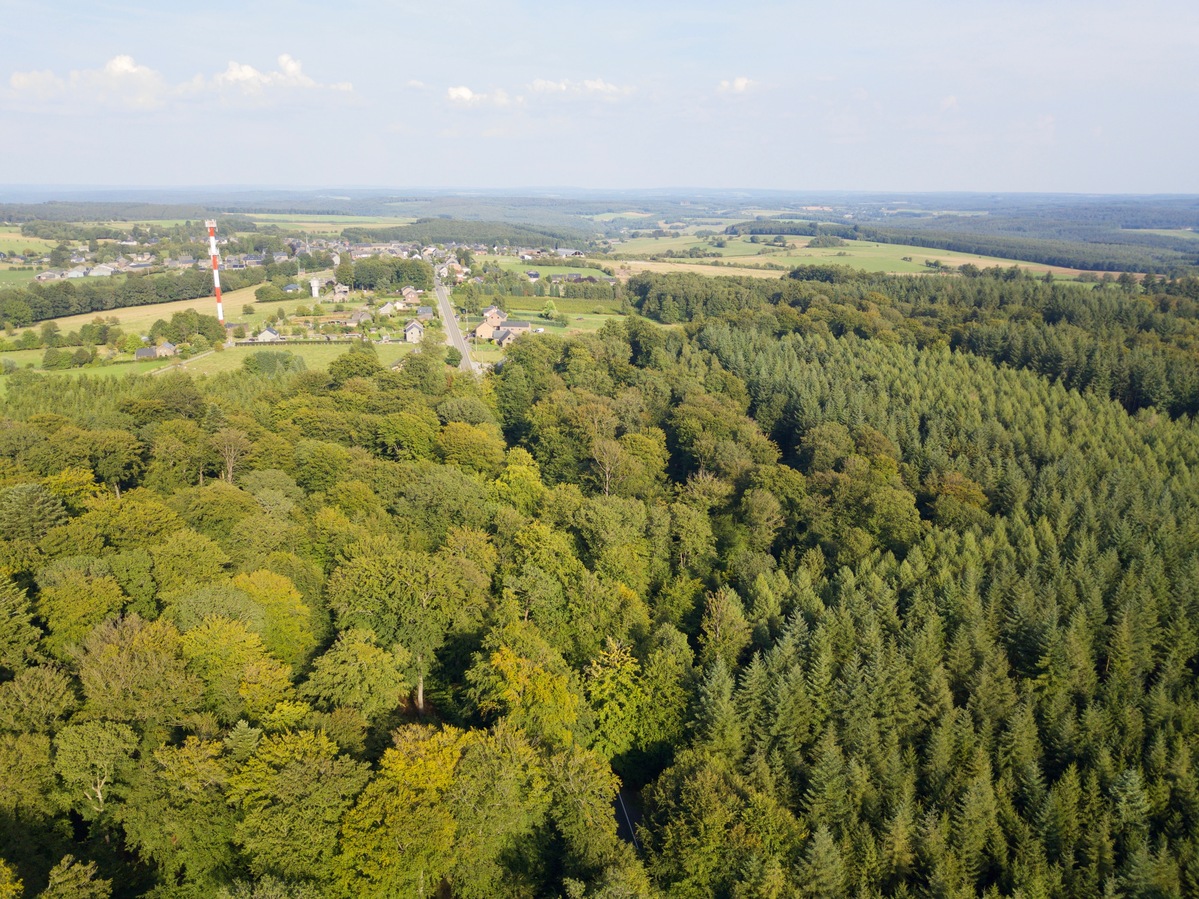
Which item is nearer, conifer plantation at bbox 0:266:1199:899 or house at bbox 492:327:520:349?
conifer plantation at bbox 0:266:1199:899

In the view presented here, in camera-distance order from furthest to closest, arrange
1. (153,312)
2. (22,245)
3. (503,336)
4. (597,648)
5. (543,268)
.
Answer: (22,245) → (543,268) → (153,312) → (503,336) → (597,648)

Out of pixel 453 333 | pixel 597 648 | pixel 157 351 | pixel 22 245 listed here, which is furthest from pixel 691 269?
pixel 22 245

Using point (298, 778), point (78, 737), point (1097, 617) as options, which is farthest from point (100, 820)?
point (1097, 617)

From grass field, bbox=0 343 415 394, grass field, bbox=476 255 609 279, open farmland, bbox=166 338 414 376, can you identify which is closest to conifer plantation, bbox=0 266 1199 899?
grass field, bbox=0 343 415 394

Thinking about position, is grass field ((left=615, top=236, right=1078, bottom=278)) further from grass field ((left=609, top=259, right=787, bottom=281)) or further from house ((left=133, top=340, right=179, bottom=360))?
house ((left=133, top=340, right=179, bottom=360))

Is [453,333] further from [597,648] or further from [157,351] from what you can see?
[597,648]

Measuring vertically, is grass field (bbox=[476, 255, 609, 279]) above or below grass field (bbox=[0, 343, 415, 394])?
above

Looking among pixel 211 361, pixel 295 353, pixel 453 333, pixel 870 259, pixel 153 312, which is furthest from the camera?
pixel 870 259
